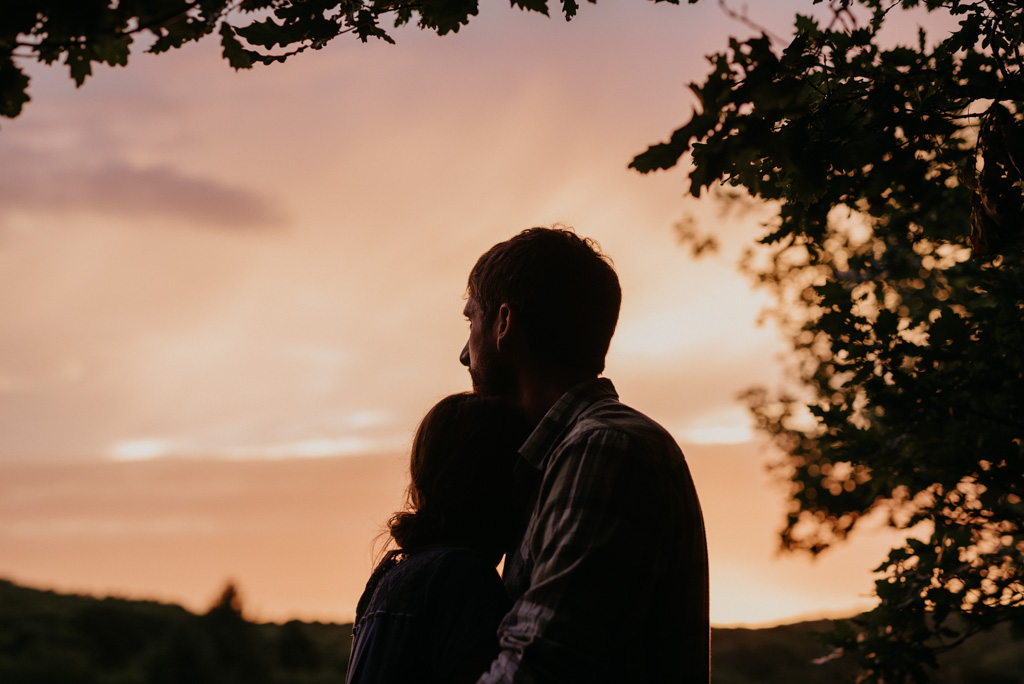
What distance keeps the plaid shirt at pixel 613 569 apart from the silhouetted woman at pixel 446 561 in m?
0.22

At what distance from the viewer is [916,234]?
433 centimetres

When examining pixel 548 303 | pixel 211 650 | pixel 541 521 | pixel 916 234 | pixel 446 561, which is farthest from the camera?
pixel 211 650

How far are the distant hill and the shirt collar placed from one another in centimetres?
1616

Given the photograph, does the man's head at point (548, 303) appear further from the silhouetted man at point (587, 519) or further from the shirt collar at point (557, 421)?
the shirt collar at point (557, 421)

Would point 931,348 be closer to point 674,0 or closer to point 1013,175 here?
point 1013,175

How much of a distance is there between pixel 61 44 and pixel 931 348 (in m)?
3.64

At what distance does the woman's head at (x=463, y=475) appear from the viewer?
2.87m

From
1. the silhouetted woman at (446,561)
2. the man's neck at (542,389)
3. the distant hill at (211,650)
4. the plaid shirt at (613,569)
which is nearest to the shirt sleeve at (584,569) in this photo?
the plaid shirt at (613,569)

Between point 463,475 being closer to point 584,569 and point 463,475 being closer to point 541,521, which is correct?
point 541,521

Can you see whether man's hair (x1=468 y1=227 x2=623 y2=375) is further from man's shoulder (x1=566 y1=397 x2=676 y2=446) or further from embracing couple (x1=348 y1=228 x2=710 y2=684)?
man's shoulder (x1=566 y1=397 x2=676 y2=446)

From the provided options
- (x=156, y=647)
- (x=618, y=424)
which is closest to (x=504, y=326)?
(x=618, y=424)

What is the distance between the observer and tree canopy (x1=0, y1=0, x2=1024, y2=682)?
2.14m

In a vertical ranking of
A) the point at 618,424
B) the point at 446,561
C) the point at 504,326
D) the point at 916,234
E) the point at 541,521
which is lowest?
the point at 446,561

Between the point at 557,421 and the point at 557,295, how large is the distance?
45 centimetres
